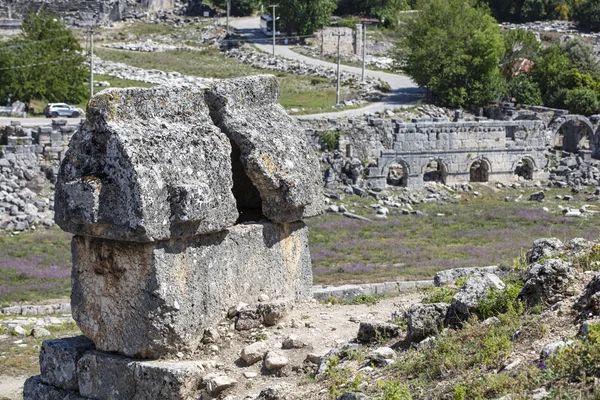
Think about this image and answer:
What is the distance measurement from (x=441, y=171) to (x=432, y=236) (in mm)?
11345

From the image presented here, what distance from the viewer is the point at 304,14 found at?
70.6 m

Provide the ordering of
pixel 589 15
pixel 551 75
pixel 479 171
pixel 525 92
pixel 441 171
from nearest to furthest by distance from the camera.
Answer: pixel 441 171, pixel 479 171, pixel 525 92, pixel 551 75, pixel 589 15

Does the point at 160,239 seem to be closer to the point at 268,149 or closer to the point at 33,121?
the point at 268,149

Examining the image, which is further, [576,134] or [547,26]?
[547,26]

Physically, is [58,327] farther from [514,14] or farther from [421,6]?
[514,14]

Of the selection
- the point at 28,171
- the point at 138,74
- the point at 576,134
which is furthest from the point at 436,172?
the point at 138,74

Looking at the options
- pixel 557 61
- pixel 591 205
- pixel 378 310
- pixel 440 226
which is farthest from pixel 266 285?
pixel 557 61

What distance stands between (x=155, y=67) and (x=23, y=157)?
2528 cm

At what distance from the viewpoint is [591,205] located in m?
39.8

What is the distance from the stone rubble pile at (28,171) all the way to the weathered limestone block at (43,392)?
2089 cm

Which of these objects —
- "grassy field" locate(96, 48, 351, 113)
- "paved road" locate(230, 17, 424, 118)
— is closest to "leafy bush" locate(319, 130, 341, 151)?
"paved road" locate(230, 17, 424, 118)

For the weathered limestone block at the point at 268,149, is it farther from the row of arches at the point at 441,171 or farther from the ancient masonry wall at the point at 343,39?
the ancient masonry wall at the point at 343,39

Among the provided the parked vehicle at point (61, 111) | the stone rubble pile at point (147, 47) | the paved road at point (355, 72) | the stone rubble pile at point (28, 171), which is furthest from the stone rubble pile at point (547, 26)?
the stone rubble pile at point (28, 171)

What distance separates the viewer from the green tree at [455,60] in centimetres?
5338
